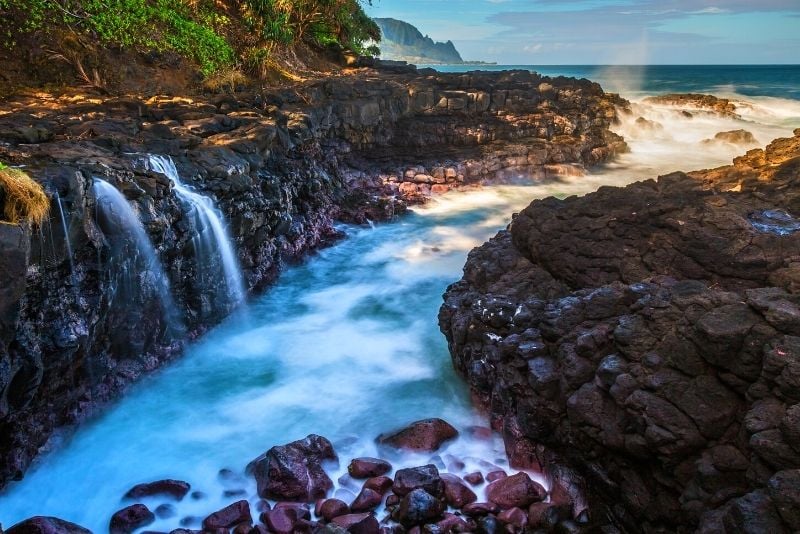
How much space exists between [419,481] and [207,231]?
7.08m

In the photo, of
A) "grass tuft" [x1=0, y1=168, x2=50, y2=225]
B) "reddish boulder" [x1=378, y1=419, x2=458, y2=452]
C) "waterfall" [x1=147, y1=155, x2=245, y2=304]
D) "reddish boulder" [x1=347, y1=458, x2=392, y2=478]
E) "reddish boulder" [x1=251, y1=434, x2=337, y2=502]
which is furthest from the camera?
"waterfall" [x1=147, y1=155, x2=245, y2=304]

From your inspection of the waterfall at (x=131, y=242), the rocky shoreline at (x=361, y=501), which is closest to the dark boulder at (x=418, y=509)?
the rocky shoreline at (x=361, y=501)

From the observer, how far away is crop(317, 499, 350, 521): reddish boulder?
6117 mm

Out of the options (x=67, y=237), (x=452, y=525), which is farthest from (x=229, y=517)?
(x=67, y=237)

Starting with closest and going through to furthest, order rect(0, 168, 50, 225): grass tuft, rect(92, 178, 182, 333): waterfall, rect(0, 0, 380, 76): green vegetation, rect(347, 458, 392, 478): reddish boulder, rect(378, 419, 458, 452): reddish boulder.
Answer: rect(0, 168, 50, 225): grass tuft
rect(347, 458, 392, 478): reddish boulder
rect(378, 419, 458, 452): reddish boulder
rect(92, 178, 182, 333): waterfall
rect(0, 0, 380, 76): green vegetation

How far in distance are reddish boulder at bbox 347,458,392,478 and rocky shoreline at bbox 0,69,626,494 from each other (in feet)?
13.7

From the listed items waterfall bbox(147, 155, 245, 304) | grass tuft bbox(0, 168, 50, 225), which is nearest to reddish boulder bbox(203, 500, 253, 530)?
grass tuft bbox(0, 168, 50, 225)

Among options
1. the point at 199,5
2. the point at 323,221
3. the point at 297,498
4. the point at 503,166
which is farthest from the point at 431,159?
the point at 297,498

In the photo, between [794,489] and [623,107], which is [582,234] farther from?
[623,107]

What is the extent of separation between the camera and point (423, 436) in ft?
24.2

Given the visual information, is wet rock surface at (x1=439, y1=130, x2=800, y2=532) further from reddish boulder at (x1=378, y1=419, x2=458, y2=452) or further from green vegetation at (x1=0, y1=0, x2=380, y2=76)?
green vegetation at (x1=0, y1=0, x2=380, y2=76)

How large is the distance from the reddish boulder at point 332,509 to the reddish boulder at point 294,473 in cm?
28

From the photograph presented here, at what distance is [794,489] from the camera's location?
4.00 metres

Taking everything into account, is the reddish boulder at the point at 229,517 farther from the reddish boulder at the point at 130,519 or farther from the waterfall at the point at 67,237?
the waterfall at the point at 67,237
